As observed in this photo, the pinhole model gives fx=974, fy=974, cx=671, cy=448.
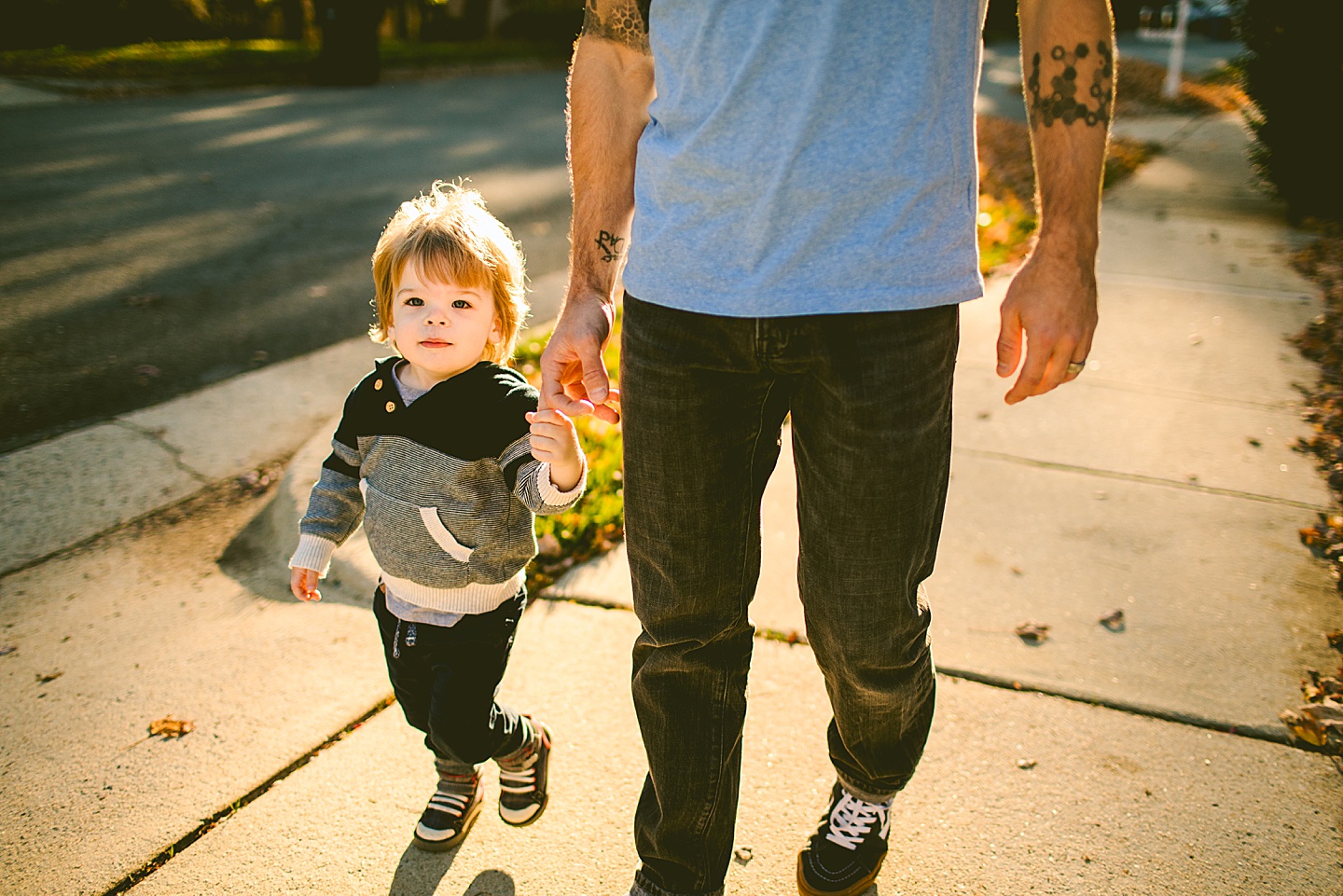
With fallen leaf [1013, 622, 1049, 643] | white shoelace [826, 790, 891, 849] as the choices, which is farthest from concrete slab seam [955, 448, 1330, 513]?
white shoelace [826, 790, 891, 849]

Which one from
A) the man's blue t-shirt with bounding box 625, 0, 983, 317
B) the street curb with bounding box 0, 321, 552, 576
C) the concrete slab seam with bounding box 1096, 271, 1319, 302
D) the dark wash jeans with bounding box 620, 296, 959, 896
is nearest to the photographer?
the man's blue t-shirt with bounding box 625, 0, 983, 317

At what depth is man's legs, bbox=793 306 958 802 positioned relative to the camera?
147 centimetres

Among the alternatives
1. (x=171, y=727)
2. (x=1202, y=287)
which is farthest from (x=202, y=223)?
(x=1202, y=287)

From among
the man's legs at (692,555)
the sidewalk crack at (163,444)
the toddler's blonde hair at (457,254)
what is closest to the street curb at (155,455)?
the sidewalk crack at (163,444)

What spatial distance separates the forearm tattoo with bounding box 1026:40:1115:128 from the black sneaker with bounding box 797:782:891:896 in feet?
4.31

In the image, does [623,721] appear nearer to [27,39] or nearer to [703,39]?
[703,39]

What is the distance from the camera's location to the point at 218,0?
70.5ft

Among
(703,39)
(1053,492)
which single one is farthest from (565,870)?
(1053,492)

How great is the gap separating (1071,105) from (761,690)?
64.2 inches

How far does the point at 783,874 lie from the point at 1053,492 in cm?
208

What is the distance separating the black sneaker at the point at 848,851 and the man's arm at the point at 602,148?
977mm

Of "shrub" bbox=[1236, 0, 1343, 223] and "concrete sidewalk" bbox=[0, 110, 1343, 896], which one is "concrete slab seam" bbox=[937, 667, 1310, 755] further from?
"shrub" bbox=[1236, 0, 1343, 223]

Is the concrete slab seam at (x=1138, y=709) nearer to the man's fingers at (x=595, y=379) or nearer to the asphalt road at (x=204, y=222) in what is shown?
the man's fingers at (x=595, y=379)

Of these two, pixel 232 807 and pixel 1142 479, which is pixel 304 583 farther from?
pixel 1142 479
